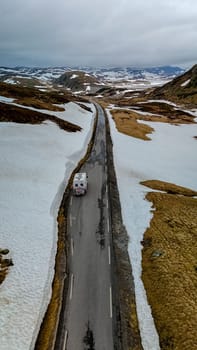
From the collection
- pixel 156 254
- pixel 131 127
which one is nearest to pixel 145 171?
pixel 156 254

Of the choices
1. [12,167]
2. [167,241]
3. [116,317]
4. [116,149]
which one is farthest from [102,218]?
[116,149]

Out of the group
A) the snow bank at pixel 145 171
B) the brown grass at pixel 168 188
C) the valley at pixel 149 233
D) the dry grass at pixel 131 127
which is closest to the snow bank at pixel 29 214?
the valley at pixel 149 233

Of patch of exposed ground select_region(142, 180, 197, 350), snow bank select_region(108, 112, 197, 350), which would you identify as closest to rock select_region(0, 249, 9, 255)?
snow bank select_region(108, 112, 197, 350)

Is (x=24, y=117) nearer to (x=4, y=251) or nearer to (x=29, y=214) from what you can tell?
(x=29, y=214)

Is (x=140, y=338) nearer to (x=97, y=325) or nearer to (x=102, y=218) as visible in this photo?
(x=97, y=325)

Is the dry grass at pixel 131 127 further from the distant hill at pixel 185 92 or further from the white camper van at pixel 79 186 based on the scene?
the distant hill at pixel 185 92

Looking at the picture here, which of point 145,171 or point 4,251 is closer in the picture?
point 4,251
